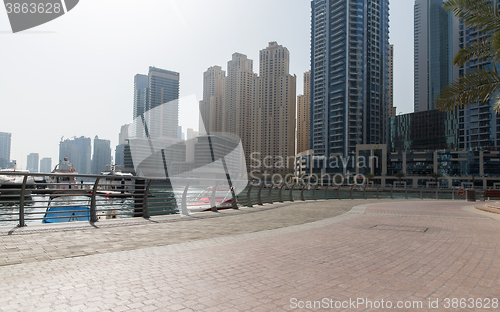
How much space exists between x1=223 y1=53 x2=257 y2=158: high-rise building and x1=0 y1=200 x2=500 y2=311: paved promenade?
172m

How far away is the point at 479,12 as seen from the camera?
29.6ft

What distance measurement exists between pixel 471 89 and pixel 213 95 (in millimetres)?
187341

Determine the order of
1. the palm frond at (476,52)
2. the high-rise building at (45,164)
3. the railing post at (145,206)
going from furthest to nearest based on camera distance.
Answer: the high-rise building at (45,164), the palm frond at (476,52), the railing post at (145,206)

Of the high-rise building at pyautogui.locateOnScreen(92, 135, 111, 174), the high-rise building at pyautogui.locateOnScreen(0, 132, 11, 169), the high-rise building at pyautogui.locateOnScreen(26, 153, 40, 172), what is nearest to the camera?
the high-rise building at pyautogui.locateOnScreen(0, 132, 11, 169)

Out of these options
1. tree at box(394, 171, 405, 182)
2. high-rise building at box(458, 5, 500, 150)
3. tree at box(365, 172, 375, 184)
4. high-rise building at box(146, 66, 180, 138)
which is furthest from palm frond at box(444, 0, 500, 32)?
high-rise building at box(458, 5, 500, 150)

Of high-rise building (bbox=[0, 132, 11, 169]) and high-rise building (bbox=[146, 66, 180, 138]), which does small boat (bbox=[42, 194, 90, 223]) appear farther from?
high-rise building (bbox=[0, 132, 11, 169])

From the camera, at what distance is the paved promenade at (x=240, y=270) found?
3.25 meters

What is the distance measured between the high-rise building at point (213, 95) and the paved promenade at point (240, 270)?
172 m

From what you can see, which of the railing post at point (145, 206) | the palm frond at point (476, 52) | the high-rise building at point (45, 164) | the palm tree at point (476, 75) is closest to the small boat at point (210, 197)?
the railing post at point (145, 206)

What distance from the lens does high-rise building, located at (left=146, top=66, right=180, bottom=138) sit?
73.6ft

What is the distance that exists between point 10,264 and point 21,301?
5.50 feet

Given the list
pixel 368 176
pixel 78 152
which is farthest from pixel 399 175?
pixel 78 152

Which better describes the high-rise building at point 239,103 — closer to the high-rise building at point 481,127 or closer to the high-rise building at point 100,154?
the high-rise building at point 100,154

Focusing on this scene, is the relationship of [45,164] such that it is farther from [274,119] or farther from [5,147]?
[274,119]
